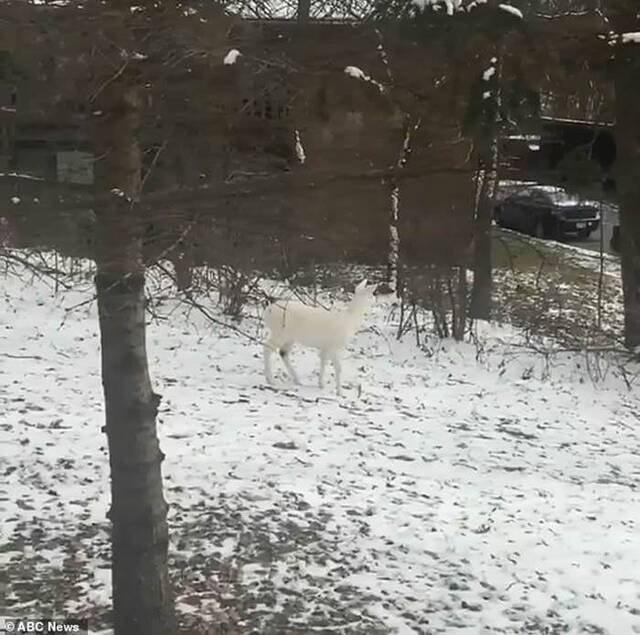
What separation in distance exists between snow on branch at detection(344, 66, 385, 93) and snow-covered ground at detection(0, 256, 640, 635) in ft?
4.76

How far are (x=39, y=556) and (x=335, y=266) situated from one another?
2961mm

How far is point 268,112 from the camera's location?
395 cm

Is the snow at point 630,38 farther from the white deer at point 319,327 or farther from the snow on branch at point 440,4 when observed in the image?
the white deer at point 319,327

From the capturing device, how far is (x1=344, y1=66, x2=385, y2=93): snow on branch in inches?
149

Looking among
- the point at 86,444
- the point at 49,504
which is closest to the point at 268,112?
the point at 49,504

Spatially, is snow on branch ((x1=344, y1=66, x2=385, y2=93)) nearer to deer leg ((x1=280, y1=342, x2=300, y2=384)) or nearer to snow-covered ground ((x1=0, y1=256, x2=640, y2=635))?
snow-covered ground ((x1=0, y1=256, x2=640, y2=635))

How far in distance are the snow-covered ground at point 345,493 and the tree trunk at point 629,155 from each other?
1839 mm

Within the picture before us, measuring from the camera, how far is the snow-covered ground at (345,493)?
5.65 meters

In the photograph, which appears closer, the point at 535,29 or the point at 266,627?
the point at 535,29

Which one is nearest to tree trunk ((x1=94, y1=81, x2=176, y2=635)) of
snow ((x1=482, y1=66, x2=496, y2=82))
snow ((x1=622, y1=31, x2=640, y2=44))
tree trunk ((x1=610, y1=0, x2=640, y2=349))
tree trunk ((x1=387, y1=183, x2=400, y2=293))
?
tree trunk ((x1=387, y1=183, x2=400, y2=293))

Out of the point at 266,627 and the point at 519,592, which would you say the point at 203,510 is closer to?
the point at 266,627

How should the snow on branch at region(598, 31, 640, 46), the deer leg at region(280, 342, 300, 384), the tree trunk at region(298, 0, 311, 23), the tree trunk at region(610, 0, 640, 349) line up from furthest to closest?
the deer leg at region(280, 342, 300, 384)
the tree trunk at region(610, 0, 640, 349)
the snow on branch at region(598, 31, 640, 46)
the tree trunk at region(298, 0, 311, 23)

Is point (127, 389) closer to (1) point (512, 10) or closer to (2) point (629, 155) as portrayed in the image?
(1) point (512, 10)

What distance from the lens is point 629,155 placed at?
7953mm
